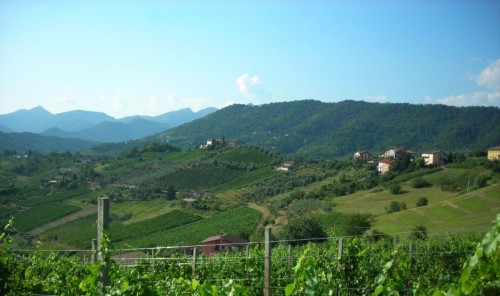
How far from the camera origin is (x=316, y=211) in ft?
159

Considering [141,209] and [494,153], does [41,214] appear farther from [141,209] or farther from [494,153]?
[494,153]

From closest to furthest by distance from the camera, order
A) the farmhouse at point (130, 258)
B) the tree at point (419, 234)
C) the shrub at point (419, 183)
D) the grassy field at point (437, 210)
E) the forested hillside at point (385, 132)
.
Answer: the farmhouse at point (130, 258)
the tree at point (419, 234)
the grassy field at point (437, 210)
the shrub at point (419, 183)
the forested hillside at point (385, 132)

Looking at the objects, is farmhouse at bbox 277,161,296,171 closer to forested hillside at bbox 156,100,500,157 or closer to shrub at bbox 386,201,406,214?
shrub at bbox 386,201,406,214

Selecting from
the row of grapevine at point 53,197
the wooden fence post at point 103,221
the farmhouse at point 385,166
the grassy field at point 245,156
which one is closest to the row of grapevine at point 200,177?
Result: the grassy field at point 245,156

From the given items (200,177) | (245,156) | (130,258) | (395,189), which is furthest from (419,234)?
(245,156)

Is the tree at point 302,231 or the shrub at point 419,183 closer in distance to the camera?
the tree at point 302,231

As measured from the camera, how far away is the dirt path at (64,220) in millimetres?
A: 50475

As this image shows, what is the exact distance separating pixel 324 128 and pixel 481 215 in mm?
156175

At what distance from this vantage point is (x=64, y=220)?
56500 mm

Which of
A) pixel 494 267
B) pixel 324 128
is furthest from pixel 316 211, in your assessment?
pixel 324 128

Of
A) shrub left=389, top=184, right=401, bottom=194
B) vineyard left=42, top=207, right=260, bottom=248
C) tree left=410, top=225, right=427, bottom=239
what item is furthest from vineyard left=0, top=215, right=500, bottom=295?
shrub left=389, top=184, right=401, bottom=194

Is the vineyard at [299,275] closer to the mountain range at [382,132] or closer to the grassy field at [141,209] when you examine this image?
the grassy field at [141,209]

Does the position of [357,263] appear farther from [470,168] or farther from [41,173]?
[41,173]

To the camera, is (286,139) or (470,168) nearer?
(470,168)
